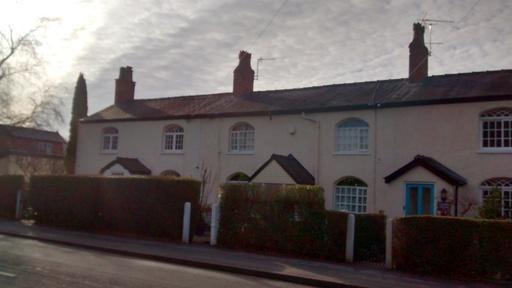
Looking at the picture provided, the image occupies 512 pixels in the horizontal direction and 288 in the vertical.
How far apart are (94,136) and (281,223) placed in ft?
67.9

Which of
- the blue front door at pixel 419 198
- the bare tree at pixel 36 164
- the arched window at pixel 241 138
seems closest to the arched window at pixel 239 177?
the arched window at pixel 241 138

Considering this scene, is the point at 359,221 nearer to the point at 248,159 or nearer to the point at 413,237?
the point at 413,237

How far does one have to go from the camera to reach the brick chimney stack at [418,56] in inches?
896

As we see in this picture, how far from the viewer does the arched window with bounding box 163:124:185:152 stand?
28.2 metres

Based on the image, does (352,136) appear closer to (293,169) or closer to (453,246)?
(293,169)

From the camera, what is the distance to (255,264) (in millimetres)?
13000

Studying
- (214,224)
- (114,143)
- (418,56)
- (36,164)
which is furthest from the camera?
(36,164)

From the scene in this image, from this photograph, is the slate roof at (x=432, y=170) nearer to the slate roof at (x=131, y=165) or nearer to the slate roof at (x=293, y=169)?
the slate roof at (x=293, y=169)

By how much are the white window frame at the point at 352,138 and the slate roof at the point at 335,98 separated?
0.93 m

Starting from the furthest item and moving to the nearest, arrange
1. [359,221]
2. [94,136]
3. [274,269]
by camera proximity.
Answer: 1. [94,136]
2. [359,221]
3. [274,269]

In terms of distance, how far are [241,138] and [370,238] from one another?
12.5 meters

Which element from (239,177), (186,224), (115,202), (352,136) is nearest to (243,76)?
(239,177)

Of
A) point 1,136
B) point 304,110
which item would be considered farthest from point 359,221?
point 1,136

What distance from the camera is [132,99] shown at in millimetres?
34812
